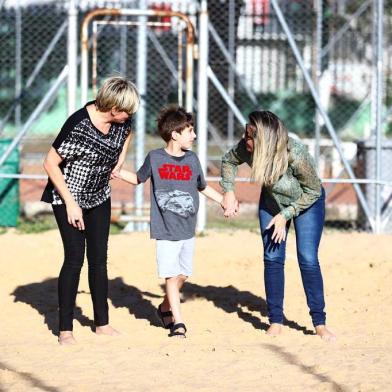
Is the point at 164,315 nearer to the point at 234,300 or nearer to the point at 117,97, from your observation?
the point at 234,300

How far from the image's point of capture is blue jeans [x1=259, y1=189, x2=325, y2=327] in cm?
703

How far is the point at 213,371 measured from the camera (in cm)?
609

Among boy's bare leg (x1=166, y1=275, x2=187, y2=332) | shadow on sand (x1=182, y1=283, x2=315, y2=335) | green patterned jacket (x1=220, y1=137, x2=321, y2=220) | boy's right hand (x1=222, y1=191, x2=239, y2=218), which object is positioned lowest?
shadow on sand (x1=182, y1=283, x2=315, y2=335)

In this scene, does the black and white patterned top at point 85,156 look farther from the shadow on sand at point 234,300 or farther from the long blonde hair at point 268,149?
the shadow on sand at point 234,300

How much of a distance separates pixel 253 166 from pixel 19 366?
6.39ft

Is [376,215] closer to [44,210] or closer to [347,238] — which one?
[347,238]

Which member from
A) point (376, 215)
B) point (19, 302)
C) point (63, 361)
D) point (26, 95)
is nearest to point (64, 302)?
point (63, 361)

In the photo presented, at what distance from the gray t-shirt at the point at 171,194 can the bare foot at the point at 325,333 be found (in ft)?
3.61

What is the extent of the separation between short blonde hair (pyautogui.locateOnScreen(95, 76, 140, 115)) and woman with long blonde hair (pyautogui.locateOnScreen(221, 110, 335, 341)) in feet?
2.55

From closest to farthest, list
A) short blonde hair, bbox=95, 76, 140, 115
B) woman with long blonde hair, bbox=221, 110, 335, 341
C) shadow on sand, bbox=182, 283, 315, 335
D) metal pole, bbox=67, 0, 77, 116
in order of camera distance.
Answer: short blonde hair, bbox=95, 76, 140, 115
woman with long blonde hair, bbox=221, 110, 335, 341
shadow on sand, bbox=182, 283, 315, 335
metal pole, bbox=67, 0, 77, 116

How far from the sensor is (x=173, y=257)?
7180 millimetres

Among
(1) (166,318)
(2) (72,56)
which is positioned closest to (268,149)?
(1) (166,318)

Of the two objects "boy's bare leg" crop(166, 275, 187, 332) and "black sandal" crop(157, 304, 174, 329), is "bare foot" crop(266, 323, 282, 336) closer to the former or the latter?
"boy's bare leg" crop(166, 275, 187, 332)

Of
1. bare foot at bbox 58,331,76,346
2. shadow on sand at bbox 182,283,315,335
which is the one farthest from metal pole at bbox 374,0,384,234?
bare foot at bbox 58,331,76,346
